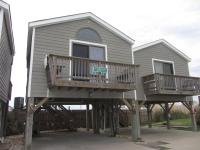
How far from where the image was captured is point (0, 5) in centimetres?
805

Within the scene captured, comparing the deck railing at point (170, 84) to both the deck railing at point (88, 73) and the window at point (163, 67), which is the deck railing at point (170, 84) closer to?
the window at point (163, 67)

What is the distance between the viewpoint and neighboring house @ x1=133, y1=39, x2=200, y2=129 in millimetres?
11991

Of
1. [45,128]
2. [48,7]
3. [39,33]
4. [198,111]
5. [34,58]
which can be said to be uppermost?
[48,7]

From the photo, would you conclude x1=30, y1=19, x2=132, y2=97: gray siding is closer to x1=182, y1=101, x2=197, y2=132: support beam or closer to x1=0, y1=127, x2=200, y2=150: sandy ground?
x1=0, y1=127, x2=200, y2=150: sandy ground

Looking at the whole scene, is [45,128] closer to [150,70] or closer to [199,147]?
[150,70]

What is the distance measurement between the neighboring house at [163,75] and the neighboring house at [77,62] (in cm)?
125

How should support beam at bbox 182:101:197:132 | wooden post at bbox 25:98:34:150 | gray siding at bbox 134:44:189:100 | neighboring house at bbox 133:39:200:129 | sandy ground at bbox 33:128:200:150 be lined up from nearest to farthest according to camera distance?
wooden post at bbox 25:98:34:150, sandy ground at bbox 33:128:200:150, neighboring house at bbox 133:39:200:129, gray siding at bbox 134:44:189:100, support beam at bbox 182:101:197:132

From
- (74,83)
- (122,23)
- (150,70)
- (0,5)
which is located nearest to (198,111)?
(150,70)

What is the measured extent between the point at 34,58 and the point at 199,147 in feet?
26.0

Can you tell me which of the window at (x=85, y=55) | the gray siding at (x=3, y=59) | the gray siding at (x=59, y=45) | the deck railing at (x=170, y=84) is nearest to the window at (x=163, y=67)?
the deck railing at (x=170, y=84)

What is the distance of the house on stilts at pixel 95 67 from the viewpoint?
9031 millimetres

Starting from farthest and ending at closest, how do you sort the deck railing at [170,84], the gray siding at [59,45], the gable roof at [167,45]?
the gable roof at [167,45]
the deck railing at [170,84]
the gray siding at [59,45]

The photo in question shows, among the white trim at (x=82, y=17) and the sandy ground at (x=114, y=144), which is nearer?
the sandy ground at (x=114, y=144)

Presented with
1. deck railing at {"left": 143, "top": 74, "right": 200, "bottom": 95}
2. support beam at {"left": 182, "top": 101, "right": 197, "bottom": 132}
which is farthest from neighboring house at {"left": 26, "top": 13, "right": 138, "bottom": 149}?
support beam at {"left": 182, "top": 101, "right": 197, "bottom": 132}
